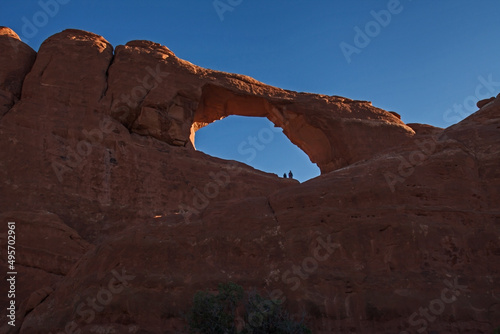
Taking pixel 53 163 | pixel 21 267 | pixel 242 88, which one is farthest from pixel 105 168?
pixel 242 88

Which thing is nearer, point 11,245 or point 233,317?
point 233,317

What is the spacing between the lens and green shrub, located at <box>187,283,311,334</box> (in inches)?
403

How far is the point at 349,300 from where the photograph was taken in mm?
11367

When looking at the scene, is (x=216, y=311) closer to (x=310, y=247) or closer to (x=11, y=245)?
(x=310, y=247)

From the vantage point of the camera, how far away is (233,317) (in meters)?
10.7

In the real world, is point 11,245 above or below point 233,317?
above

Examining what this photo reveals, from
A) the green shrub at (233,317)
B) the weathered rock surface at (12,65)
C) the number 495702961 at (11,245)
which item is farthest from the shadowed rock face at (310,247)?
the weathered rock surface at (12,65)

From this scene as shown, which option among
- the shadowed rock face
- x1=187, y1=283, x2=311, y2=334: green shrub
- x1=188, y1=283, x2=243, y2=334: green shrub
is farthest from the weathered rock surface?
x1=187, y1=283, x2=311, y2=334: green shrub

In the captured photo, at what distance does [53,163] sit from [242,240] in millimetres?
13471

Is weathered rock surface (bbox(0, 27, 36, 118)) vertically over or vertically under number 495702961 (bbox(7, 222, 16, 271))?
over

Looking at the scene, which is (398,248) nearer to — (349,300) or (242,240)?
(349,300)

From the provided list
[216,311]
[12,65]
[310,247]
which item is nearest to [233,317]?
[216,311]

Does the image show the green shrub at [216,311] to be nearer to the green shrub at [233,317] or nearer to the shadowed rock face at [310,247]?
the green shrub at [233,317]

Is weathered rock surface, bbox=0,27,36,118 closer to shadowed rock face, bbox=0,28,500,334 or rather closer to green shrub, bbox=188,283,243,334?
shadowed rock face, bbox=0,28,500,334
